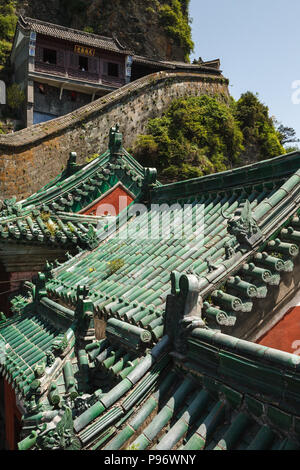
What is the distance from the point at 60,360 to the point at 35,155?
23.6 meters

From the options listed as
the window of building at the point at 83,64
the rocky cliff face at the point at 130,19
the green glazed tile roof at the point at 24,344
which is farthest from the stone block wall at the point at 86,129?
the green glazed tile roof at the point at 24,344

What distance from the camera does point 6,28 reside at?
4316 centimetres

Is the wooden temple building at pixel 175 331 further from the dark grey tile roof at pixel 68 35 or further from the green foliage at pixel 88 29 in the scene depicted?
the green foliage at pixel 88 29

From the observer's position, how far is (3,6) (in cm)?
4422

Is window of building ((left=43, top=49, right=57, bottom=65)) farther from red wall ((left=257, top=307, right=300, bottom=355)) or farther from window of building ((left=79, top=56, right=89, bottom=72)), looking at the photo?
red wall ((left=257, top=307, right=300, bottom=355))

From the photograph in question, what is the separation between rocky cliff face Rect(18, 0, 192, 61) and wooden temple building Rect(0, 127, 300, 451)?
144ft

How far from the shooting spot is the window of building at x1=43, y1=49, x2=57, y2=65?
125ft

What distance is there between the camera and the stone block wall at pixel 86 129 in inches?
1072

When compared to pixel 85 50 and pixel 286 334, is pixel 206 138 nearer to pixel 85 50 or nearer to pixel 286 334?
pixel 85 50

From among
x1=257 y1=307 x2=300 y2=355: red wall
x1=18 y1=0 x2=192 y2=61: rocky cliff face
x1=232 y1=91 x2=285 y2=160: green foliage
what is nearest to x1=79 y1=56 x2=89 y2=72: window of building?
x1=18 y1=0 x2=192 y2=61: rocky cliff face

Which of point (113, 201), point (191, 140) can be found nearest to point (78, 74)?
point (191, 140)

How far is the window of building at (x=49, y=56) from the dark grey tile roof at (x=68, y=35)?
160 cm
